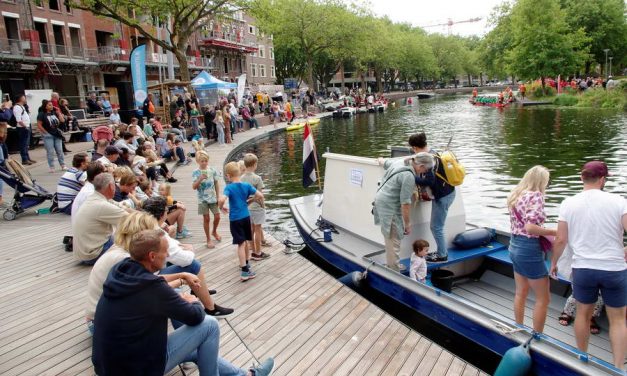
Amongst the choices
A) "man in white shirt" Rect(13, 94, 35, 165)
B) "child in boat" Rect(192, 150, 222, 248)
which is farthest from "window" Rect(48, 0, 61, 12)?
"child in boat" Rect(192, 150, 222, 248)

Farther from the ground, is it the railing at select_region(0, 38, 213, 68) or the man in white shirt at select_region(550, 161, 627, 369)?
the railing at select_region(0, 38, 213, 68)

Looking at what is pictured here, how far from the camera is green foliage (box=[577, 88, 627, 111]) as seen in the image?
33.7 m

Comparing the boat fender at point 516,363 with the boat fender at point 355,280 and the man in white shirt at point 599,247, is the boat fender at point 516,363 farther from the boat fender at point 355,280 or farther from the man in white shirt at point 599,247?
the boat fender at point 355,280

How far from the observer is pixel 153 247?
3146mm

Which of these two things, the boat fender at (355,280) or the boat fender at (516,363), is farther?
the boat fender at (355,280)

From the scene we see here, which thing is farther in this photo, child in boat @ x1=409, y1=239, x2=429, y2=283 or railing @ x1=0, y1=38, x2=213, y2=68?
railing @ x1=0, y1=38, x2=213, y2=68

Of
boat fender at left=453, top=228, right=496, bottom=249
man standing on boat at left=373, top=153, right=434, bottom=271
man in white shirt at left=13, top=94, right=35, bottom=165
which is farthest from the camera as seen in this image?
man in white shirt at left=13, top=94, right=35, bottom=165

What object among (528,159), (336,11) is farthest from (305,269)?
(336,11)

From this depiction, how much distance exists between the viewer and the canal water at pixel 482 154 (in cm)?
864

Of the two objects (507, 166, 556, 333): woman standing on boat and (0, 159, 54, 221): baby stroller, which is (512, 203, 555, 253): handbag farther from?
(0, 159, 54, 221): baby stroller

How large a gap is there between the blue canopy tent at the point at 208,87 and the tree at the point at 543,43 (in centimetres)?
3349

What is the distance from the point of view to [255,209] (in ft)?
23.4

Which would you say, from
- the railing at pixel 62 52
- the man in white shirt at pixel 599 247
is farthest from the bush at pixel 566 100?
the man in white shirt at pixel 599 247

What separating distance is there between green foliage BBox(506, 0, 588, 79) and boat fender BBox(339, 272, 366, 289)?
4759 cm
